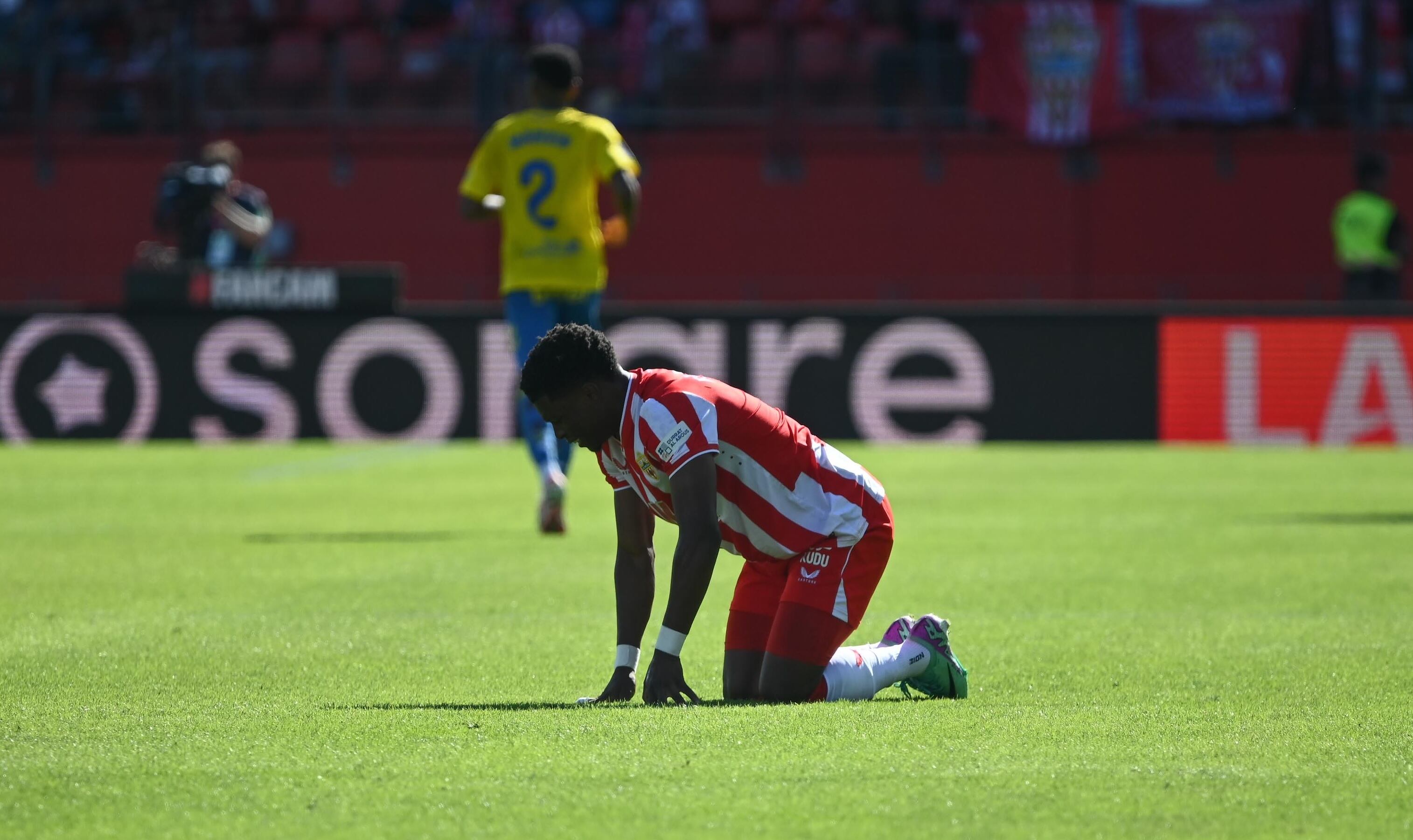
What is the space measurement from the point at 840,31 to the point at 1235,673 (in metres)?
19.6

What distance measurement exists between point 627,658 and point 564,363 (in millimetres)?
845

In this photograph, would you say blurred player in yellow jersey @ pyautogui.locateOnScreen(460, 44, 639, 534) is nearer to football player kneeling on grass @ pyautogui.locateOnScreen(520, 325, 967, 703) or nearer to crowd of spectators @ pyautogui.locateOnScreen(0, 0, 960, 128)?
football player kneeling on grass @ pyautogui.locateOnScreen(520, 325, 967, 703)

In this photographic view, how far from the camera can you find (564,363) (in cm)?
525

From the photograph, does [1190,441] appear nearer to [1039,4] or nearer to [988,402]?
[988,402]

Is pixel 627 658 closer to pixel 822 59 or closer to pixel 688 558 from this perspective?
pixel 688 558

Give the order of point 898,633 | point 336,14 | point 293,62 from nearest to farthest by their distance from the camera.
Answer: point 898,633, point 293,62, point 336,14

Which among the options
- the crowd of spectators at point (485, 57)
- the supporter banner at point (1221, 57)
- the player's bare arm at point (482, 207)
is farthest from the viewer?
the crowd of spectators at point (485, 57)

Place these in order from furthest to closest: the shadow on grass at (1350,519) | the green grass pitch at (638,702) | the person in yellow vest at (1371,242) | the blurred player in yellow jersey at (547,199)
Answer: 1. the person in yellow vest at (1371,242)
2. the shadow on grass at (1350,519)
3. the blurred player in yellow jersey at (547,199)
4. the green grass pitch at (638,702)

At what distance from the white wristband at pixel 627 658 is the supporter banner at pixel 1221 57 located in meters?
19.1

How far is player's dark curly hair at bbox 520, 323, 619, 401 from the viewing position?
523 cm

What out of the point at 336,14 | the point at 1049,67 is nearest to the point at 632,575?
the point at 1049,67

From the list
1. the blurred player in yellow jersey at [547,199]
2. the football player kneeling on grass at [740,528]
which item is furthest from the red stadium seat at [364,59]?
the football player kneeling on grass at [740,528]

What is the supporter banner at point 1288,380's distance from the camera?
1670cm

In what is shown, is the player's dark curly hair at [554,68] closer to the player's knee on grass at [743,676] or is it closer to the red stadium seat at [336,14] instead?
the player's knee on grass at [743,676]
